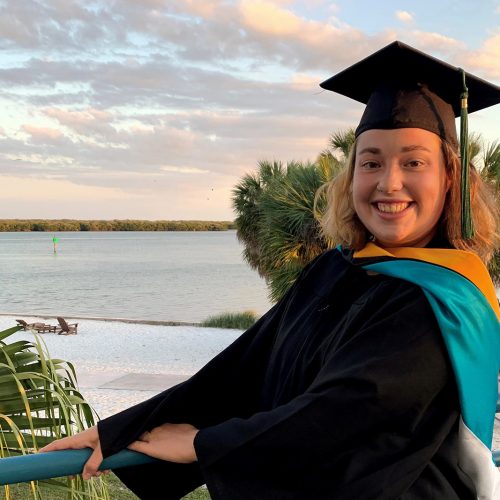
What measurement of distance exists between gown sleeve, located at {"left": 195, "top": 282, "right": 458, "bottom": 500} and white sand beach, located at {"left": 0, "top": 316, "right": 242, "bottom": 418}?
758cm

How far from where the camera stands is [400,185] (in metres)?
1.62

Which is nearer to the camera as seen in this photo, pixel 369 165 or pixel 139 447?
pixel 139 447

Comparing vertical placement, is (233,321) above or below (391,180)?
below

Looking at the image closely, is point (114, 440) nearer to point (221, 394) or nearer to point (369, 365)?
point (221, 394)

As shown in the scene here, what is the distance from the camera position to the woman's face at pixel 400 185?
163cm

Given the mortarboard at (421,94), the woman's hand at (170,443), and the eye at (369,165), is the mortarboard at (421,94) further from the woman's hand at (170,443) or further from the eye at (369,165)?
the woman's hand at (170,443)

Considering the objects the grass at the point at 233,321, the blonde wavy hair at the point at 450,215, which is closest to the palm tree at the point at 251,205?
the grass at the point at 233,321

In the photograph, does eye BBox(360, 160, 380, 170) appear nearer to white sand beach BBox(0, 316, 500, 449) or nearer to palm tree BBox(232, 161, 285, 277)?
white sand beach BBox(0, 316, 500, 449)

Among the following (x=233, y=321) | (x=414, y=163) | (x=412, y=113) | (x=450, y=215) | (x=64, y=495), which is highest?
(x=412, y=113)

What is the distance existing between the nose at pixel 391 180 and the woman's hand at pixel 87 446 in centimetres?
90

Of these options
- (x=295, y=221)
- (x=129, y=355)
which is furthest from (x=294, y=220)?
(x=129, y=355)

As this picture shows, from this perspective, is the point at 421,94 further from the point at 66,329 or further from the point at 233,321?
the point at 233,321

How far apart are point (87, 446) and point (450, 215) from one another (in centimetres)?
105

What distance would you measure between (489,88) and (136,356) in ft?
41.7
